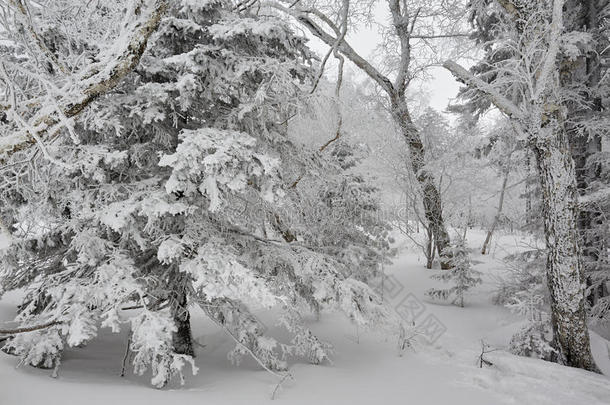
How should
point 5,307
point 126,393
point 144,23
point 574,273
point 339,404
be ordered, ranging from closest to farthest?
point 144,23 < point 126,393 < point 339,404 < point 574,273 < point 5,307

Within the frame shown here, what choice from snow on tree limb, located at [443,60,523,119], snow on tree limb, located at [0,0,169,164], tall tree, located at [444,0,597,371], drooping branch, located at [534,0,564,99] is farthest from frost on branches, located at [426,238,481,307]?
snow on tree limb, located at [0,0,169,164]

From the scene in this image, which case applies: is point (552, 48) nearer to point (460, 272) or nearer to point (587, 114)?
point (587, 114)

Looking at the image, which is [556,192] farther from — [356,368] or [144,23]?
[144,23]

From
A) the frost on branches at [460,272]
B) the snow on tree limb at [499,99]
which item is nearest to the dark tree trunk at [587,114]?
the frost on branches at [460,272]

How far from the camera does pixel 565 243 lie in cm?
555

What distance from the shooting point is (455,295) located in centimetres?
1108

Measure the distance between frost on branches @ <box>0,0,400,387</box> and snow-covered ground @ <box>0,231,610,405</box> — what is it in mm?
310

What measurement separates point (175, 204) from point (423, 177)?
351 inches

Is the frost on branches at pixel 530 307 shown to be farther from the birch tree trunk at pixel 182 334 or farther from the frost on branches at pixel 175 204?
the birch tree trunk at pixel 182 334

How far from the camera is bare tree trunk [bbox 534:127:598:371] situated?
18.1ft

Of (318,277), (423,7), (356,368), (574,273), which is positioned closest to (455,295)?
(574,273)

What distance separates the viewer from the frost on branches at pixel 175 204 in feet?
12.5

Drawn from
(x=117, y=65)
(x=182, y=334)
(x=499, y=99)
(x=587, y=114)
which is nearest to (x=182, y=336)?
(x=182, y=334)

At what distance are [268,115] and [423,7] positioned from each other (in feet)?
28.0
